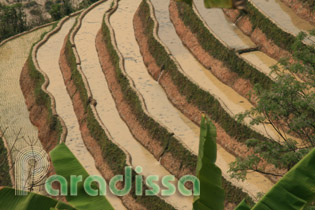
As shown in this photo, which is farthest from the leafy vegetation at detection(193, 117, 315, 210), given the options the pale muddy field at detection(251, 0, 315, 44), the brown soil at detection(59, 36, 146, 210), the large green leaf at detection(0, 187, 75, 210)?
the pale muddy field at detection(251, 0, 315, 44)

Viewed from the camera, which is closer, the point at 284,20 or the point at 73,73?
the point at 284,20

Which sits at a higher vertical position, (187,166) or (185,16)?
(185,16)

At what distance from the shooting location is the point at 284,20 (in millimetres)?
26625

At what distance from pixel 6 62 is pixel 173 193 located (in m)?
17.0

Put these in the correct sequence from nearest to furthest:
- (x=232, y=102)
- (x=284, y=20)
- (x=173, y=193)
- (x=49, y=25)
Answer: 1. (x=173, y=193)
2. (x=232, y=102)
3. (x=284, y=20)
4. (x=49, y=25)

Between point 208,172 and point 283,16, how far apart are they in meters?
18.1

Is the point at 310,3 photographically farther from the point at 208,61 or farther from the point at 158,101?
the point at 158,101

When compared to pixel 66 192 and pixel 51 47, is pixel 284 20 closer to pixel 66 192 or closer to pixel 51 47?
pixel 51 47

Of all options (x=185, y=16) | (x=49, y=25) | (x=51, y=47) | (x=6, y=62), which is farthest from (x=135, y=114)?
(x=49, y=25)

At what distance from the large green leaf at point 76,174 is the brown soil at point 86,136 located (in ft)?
36.3

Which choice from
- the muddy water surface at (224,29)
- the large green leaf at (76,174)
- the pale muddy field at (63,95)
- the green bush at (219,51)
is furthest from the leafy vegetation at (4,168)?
the large green leaf at (76,174)

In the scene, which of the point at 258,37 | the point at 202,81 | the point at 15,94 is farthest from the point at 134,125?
the point at 15,94

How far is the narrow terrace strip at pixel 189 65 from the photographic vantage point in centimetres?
2095

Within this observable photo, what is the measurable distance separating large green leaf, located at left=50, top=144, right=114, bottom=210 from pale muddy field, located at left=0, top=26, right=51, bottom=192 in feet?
47.1
